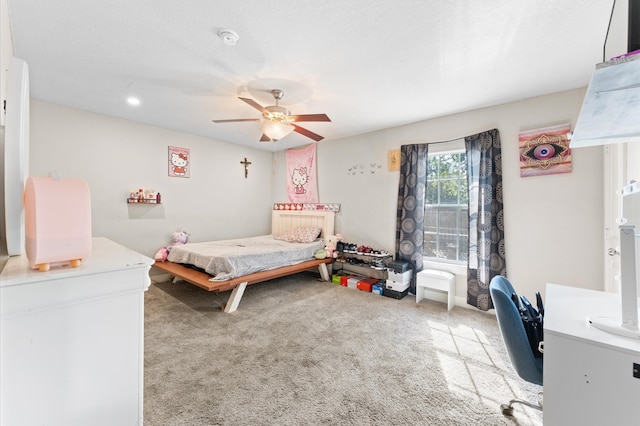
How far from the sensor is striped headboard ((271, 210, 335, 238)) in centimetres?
451

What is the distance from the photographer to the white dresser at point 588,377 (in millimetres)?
904

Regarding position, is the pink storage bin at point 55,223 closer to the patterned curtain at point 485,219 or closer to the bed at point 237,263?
the bed at point 237,263

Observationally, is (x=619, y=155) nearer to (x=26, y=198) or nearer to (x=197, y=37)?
(x=197, y=37)

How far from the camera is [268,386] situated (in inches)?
67.5

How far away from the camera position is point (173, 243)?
403 cm

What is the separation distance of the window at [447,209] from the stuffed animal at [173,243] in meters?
3.66

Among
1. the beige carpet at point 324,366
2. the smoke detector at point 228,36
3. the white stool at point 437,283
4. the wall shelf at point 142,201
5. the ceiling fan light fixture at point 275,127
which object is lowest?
the beige carpet at point 324,366

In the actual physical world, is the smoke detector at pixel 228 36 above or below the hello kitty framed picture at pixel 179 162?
above

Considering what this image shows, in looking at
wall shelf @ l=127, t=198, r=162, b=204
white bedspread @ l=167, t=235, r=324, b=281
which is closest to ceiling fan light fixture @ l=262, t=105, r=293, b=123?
white bedspread @ l=167, t=235, r=324, b=281

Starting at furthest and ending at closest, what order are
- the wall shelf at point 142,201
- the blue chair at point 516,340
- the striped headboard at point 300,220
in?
the striped headboard at point 300,220 < the wall shelf at point 142,201 < the blue chair at point 516,340

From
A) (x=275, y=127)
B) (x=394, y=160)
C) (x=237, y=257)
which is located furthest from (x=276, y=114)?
(x=394, y=160)

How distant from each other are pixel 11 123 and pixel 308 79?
2046 mm

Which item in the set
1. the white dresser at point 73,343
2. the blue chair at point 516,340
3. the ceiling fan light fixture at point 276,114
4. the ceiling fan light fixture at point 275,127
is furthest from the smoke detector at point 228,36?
the blue chair at point 516,340

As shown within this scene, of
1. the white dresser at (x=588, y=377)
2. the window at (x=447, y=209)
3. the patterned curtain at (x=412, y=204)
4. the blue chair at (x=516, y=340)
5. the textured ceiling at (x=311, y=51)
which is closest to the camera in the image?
the white dresser at (x=588, y=377)
